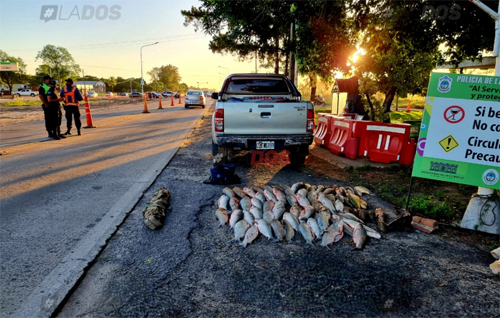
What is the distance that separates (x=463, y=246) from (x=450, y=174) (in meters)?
0.96

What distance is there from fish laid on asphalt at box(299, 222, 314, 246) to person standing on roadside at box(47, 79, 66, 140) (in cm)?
957

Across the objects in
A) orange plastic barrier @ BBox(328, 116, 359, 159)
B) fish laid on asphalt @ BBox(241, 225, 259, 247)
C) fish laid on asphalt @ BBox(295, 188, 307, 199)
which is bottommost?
fish laid on asphalt @ BBox(241, 225, 259, 247)

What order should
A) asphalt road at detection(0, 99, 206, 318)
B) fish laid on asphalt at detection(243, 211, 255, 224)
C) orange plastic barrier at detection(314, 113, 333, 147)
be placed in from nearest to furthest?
asphalt road at detection(0, 99, 206, 318) < fish laid on asphalt at detection(243, 211, 255, 224) < orange plastic barrier at detection(314, 113, 333, 147)

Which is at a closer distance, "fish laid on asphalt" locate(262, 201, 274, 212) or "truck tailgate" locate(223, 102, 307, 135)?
"fish laid on asphalt" locate(262, 201, 274, 212)

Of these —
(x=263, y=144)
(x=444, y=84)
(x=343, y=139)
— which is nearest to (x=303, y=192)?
(x=263, y=144)

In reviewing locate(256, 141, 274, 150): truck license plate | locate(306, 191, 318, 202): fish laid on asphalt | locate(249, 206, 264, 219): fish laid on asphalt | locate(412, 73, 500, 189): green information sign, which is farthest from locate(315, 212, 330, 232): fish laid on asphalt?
locate(256, 141, 274, 150): truck license plate

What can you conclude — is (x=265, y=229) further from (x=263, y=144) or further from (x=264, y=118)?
(x=264, y=118)

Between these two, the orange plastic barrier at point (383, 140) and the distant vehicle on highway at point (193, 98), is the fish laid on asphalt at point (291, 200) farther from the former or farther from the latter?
the distant vehicle on highway at point (193, 98)

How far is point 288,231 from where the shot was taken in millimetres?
3648

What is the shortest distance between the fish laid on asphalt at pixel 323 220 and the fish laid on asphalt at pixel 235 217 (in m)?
0.99

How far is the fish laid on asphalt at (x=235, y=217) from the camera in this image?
387cm

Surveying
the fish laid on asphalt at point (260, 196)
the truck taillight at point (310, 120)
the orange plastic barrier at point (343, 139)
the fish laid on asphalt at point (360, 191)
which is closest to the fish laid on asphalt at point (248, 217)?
the fish laid on asphalt at point (260, 196)

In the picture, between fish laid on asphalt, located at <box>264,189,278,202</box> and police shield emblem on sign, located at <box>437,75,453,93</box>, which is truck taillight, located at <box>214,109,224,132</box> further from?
police shield emblem on sign, located at <box>437,75,453,93</box>

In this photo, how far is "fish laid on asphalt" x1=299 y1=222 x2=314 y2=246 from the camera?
11.5 ft
